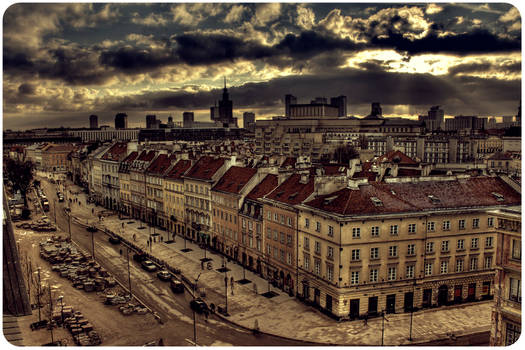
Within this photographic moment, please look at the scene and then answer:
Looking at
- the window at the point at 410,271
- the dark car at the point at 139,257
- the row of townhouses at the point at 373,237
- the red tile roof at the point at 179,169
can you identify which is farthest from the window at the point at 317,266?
the red tile roof at the point at 179,169

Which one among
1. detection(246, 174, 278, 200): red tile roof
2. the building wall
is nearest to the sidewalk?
the building wall

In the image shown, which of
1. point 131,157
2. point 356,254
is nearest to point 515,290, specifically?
point 356,254

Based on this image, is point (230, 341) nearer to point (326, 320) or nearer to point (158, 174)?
point (326, 320)

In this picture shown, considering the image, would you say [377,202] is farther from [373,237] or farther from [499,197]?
[499,197]

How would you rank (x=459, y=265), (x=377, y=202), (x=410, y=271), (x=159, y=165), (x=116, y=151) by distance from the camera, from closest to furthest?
(x=377, y=202) → (x=410, y=271) → (x=459, y=265) → (x=159, y=165) → (x=116, y=151)

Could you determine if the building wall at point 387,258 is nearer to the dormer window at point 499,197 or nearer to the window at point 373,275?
the window at point 373,275

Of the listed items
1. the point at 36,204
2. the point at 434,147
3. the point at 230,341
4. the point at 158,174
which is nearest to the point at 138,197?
the point at 158,174
